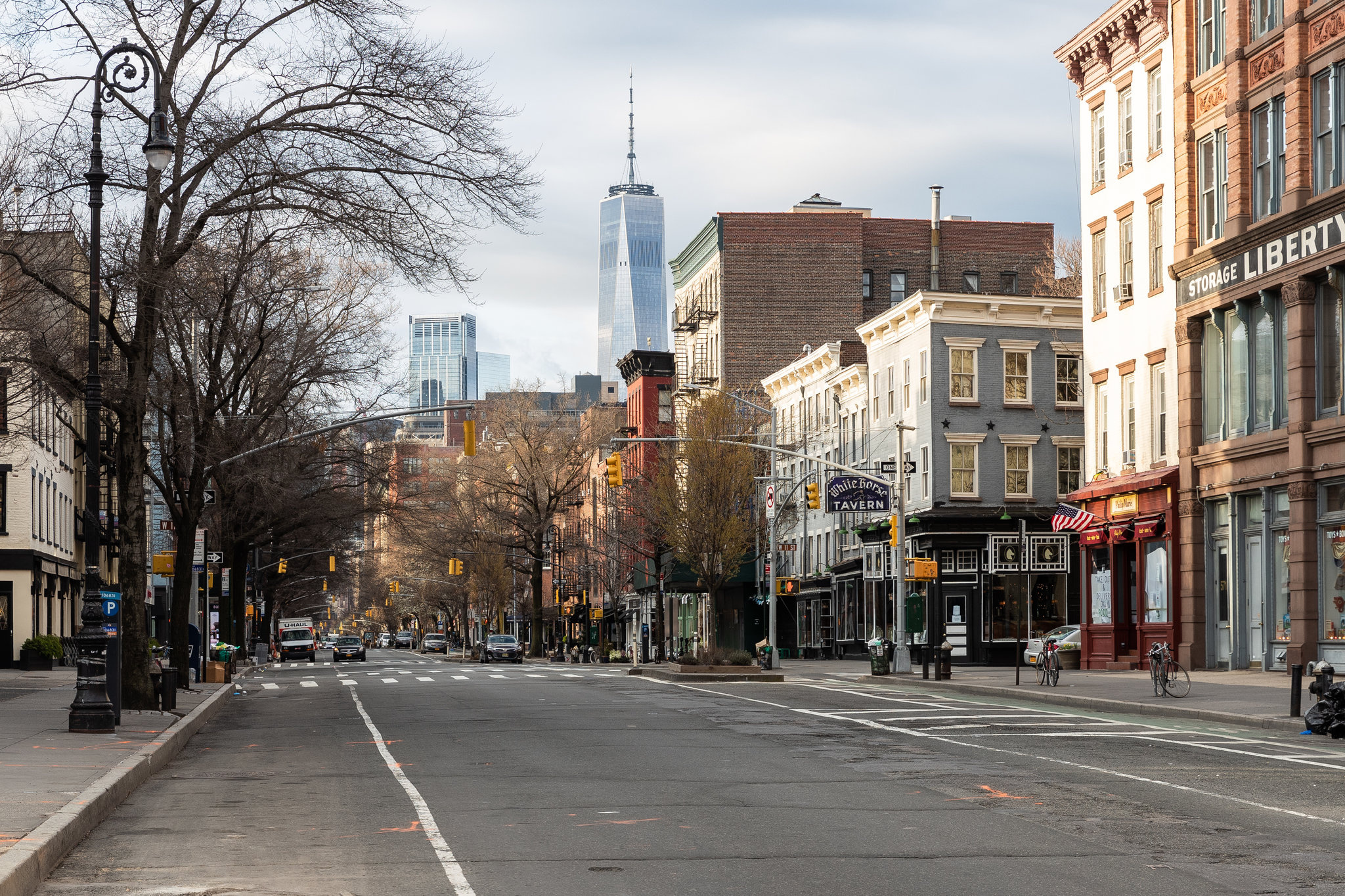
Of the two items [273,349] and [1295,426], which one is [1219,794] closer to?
[1295,426]

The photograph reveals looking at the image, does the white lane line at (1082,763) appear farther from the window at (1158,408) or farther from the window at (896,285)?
the window at (896,285)

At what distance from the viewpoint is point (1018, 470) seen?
58219mm

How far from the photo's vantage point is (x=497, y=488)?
85.3 metres

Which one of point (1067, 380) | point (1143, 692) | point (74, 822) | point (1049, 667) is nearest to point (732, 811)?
point (74, 822)

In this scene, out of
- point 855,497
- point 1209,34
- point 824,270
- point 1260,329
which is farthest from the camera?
point 824,270

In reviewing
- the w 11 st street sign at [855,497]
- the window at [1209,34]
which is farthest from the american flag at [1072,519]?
the window at [1209,34]

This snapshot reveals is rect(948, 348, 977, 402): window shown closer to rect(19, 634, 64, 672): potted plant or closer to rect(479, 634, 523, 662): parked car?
rect(479, 634, 523, 662): parked car

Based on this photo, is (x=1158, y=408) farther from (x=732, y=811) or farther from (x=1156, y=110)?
(x=732, y=811)

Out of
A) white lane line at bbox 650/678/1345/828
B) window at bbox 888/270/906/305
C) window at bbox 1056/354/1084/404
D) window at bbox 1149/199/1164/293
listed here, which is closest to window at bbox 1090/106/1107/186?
window at bbox 1149/199/1164/293

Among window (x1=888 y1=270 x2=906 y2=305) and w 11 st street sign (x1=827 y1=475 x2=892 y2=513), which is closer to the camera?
w 11 st street sign (x1=827 y1=475 x2=892 y2=513)

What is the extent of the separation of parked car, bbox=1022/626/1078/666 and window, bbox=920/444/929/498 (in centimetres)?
654

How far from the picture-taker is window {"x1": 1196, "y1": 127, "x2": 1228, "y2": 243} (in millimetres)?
37969

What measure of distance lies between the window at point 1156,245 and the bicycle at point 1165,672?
1431cm

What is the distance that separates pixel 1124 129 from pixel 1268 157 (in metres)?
8.36
